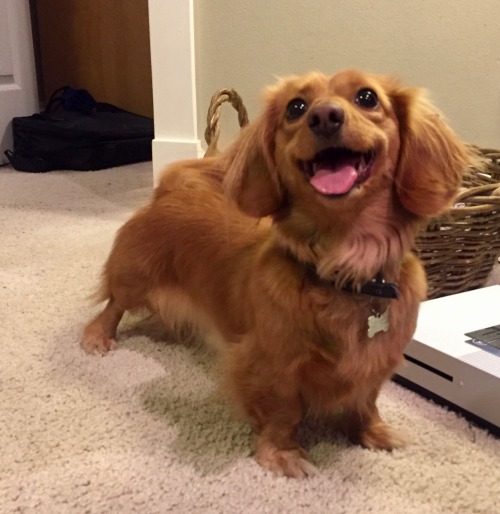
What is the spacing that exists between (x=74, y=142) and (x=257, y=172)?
204 centimetres

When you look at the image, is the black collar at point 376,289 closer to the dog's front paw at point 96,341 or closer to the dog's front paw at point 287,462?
the dog's front paw at point 287,462

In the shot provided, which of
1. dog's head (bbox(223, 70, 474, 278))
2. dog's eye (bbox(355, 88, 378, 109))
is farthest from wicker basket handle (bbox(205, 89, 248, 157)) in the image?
dog's eye (bbox(355, 88, 378, 109))

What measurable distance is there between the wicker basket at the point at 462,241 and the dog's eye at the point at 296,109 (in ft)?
1.85

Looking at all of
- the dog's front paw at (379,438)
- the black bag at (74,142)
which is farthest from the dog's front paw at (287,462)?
the black bag at (74,142)

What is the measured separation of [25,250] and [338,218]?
1216 millimetres

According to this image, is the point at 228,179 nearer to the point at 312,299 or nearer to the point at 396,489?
the point at 312,299

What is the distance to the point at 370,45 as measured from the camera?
1882mm

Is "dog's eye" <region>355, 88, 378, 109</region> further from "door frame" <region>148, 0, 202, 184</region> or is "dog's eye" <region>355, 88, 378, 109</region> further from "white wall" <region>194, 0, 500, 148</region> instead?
"door frame" <region>148, 0, 202, 184</region>

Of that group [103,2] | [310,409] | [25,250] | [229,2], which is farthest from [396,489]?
[103,2]

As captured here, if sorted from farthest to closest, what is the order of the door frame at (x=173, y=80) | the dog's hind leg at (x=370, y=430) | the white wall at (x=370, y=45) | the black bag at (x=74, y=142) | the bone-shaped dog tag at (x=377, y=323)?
1. the black bag at (x=74, y=142)
2. the door frame at (x=173, y=80)
3. the white wall at (x=370, y=45)
4. the dog's hind leg at (x=370, y=430)
5. the bone-shaped dog tag at (x=377, y=323)

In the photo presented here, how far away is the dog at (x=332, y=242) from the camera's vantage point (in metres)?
0.87

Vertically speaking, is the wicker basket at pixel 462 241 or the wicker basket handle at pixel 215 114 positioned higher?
the wicker basket handle at pixel 215 114

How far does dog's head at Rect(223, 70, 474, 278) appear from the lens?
848 millimetres

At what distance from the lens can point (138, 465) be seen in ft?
3.14
